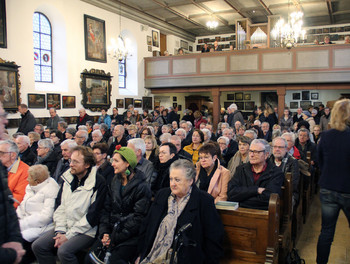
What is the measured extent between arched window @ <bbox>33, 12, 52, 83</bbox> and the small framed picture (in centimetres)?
78

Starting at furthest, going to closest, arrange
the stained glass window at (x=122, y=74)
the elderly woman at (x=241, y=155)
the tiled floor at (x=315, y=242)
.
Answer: the stained glass window at (x=122, y=74) → the elderly woman at (x=241, y=155) → the tiled floor at (x=315, y=242)

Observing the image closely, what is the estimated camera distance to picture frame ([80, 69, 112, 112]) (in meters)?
13.1

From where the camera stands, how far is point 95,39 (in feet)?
44.3

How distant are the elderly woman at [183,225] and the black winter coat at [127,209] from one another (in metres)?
0.26

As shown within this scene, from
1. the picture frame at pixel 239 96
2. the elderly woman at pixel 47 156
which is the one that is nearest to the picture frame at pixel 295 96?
the picture frame at pixel 239 96

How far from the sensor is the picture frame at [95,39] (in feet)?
43.1

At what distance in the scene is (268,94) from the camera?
61.8 ft

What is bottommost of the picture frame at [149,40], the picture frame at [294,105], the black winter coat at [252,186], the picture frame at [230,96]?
the black winter coat at [252,186]

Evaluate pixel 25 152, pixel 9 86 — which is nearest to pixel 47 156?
pixel 25 152

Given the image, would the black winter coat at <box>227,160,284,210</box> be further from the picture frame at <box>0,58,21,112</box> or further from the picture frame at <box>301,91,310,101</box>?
the picture frame at <box>301,91,310,101</box>

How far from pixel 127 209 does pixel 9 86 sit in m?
8.80

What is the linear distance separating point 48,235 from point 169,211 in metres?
1.54

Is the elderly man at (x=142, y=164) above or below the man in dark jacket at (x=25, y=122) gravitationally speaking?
below

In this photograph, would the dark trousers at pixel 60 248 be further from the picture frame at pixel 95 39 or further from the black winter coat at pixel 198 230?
the picture frame at pixel 95 39
